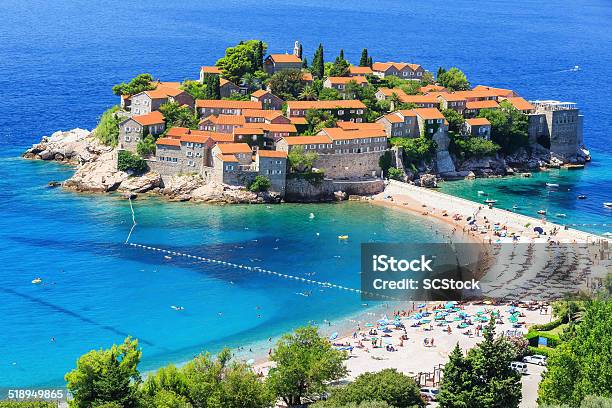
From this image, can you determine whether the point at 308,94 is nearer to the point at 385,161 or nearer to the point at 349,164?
the point at 349,164

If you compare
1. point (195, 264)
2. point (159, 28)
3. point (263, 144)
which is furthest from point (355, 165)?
point (159, 28)

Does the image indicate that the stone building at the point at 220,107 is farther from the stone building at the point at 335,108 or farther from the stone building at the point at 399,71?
the stone building at the point at 399,71

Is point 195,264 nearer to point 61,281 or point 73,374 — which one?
point 61,281

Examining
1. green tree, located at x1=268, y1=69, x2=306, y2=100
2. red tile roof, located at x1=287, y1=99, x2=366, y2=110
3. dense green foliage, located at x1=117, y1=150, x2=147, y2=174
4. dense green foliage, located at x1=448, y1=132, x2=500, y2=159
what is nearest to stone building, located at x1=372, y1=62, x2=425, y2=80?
green tree, located at x1=268, y1=69, x2=306, y2=100

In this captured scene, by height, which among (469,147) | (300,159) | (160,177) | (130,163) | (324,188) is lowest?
(324,188)

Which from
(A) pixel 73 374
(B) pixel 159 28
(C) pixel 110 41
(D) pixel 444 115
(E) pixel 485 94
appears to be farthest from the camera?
(B) pixel 159 28

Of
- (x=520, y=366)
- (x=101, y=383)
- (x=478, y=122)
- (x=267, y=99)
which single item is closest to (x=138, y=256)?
(x=267, y=99)
